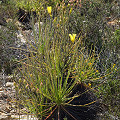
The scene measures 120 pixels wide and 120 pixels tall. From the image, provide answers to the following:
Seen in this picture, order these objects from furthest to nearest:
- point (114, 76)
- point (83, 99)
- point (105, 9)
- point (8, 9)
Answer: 1. point (8, 9)
2. point (105, 9)
3. point (114, 76)
4. point (83, 99)

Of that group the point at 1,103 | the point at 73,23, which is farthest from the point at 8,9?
the point at 1,103

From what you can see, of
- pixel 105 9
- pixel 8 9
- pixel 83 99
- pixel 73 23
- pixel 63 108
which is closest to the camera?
pixel 63 108

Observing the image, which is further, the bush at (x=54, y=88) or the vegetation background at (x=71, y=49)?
the vegetation background at (x=71, y=49)

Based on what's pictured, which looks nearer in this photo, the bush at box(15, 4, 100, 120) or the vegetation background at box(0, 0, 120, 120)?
the bush at box(15, 4, 100, 120)

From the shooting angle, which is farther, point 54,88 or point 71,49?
point 71,49

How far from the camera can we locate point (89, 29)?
4.12m

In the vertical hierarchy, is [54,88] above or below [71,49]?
below

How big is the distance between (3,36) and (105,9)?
270 cm

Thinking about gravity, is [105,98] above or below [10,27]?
below

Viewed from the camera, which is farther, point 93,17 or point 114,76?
point 93,17

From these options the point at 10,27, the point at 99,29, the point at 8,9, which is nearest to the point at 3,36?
the point at 10,27

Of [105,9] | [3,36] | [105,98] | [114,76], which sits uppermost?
[105,9]

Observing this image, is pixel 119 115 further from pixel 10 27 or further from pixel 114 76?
pixel 10 27

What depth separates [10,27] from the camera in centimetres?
460
